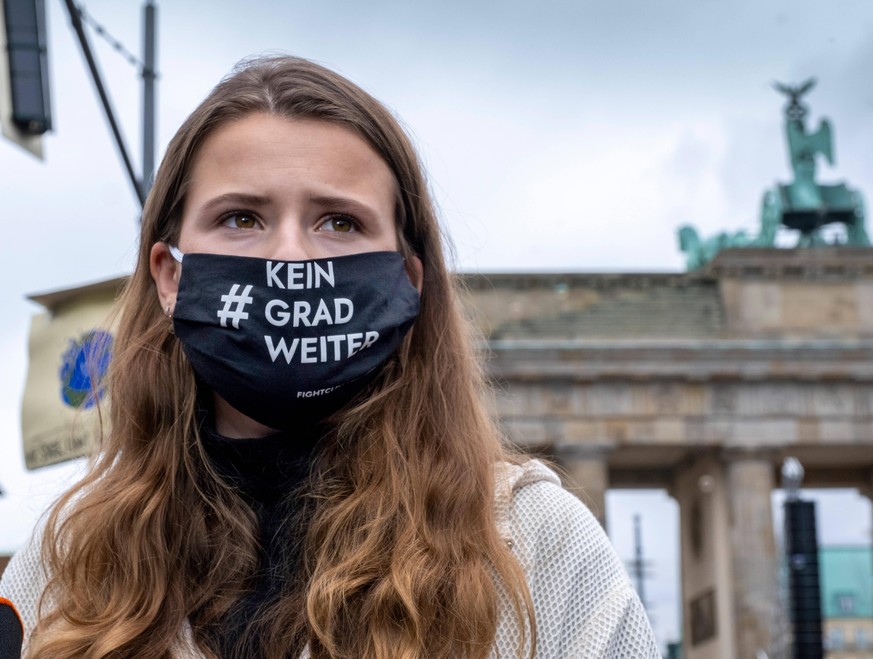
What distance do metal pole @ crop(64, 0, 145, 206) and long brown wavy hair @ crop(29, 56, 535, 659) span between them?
7029 mm

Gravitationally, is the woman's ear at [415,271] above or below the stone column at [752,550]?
below

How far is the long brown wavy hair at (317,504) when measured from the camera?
2330 millimetres

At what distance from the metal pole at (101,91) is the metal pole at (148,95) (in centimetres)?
40

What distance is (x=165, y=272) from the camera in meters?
2.82

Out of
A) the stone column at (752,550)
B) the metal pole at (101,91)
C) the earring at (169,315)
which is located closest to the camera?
the earring at (169,315)

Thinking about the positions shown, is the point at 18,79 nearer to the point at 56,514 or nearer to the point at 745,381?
the point at 56,514

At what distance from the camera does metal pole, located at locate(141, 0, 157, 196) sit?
429 inches

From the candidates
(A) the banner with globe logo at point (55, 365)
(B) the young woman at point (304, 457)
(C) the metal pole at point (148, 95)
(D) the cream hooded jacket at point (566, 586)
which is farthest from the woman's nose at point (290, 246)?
(C) the metal pole at point (148, 95)

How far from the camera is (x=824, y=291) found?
4131cm

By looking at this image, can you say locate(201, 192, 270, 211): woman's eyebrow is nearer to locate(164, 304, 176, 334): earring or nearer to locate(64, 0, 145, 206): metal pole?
locate(164, 304, 176, 334): earring

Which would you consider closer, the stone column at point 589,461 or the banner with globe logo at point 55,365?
the banner with globe logo at point 55,365

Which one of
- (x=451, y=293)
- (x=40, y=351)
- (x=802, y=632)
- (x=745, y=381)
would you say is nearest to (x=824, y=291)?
(x=745, y=381)

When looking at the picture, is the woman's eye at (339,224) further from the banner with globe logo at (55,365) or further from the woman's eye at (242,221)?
the banner with globe logo at (55,365)

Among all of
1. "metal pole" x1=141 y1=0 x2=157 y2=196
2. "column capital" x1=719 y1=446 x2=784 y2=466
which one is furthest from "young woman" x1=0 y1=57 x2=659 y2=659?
"column capital" x1=719 y1=446 x2=784 y2=466
